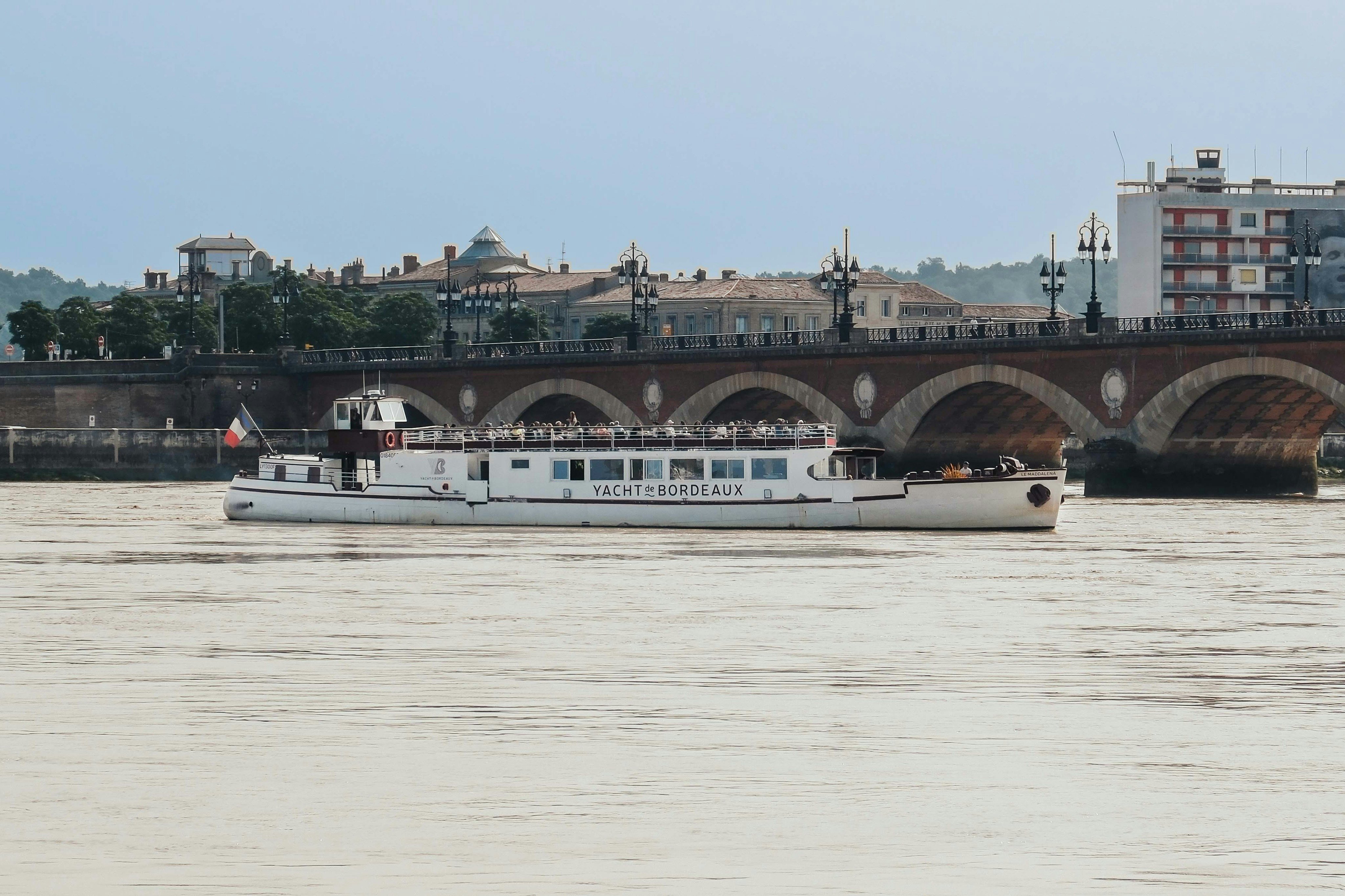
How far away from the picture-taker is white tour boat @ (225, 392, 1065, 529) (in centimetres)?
4931

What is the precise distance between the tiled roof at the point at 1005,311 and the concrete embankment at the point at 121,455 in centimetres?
8741

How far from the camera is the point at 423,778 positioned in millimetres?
15211

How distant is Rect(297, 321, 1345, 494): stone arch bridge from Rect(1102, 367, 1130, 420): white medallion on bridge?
60 mm

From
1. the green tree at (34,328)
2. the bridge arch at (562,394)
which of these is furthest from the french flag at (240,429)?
the green tree at (34,328)

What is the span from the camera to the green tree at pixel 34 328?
407 ft

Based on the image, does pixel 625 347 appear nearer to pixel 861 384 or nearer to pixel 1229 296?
pixel 861 384

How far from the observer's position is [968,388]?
239 ft

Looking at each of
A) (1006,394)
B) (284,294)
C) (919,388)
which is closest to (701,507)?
(919,388)

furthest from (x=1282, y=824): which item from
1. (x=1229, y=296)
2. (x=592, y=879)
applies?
(x=1229, y=296)

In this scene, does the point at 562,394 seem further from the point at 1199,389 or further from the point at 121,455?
the point at 1199,389

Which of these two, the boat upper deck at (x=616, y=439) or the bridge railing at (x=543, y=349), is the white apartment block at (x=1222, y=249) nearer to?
the bridge railing at (x=543, y=349)

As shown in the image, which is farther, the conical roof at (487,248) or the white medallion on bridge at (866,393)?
the conical roof at (487,248)

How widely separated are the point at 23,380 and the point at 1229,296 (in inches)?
2821

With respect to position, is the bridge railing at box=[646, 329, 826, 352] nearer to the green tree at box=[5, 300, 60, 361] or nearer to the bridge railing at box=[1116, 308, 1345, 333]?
the bridge railing at box=[1116, 308, 1345, 333]
